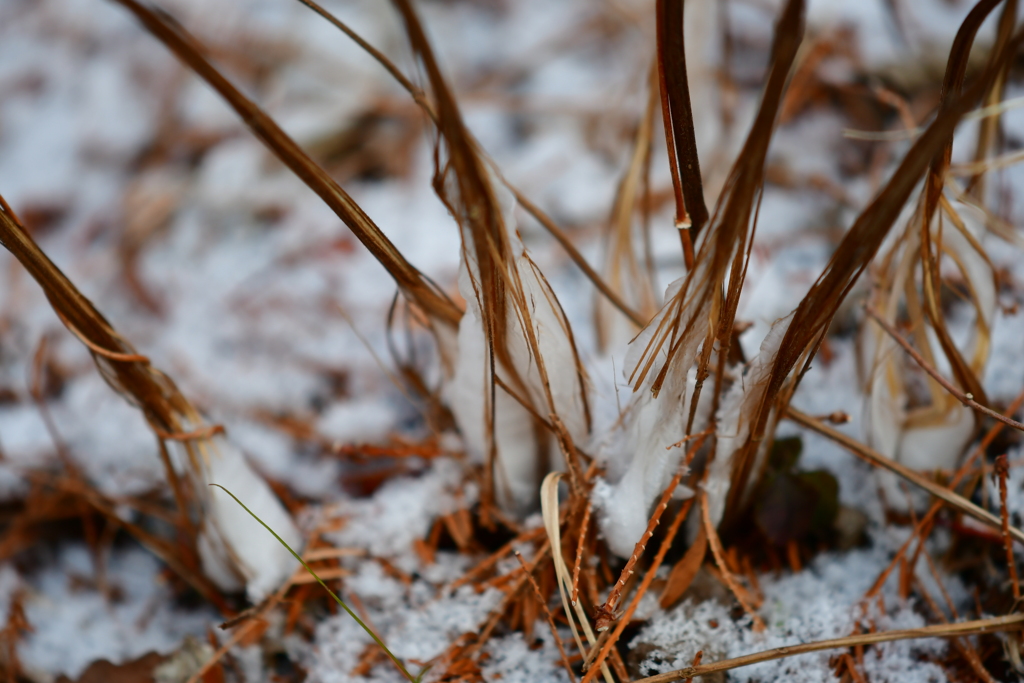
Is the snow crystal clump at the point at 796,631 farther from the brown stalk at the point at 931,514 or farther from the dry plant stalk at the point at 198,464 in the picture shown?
the dry plant stalk at the point at 198,464

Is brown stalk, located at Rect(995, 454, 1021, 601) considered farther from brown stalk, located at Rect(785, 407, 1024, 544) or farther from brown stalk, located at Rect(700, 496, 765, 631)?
brown stalk, located at Rect(700, 496, 765, 631)

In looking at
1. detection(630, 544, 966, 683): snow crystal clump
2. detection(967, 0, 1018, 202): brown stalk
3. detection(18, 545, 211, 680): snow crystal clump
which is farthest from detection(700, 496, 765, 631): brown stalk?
detection(18, 545, 211, 680): snow crystal clump

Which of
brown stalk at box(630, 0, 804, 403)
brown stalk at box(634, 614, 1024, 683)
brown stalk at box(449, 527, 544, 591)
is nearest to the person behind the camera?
brown stalk at box(630, 0, 804, 403)

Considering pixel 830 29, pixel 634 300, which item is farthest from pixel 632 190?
pixel 830 29

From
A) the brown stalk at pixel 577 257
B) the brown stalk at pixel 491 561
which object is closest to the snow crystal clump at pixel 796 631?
the brown stalk at pixel 491 561

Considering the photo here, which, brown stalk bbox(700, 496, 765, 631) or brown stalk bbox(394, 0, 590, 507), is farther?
brown stalk bbox(700, 496, 765, 631)

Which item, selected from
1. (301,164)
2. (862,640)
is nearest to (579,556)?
(862,640)
